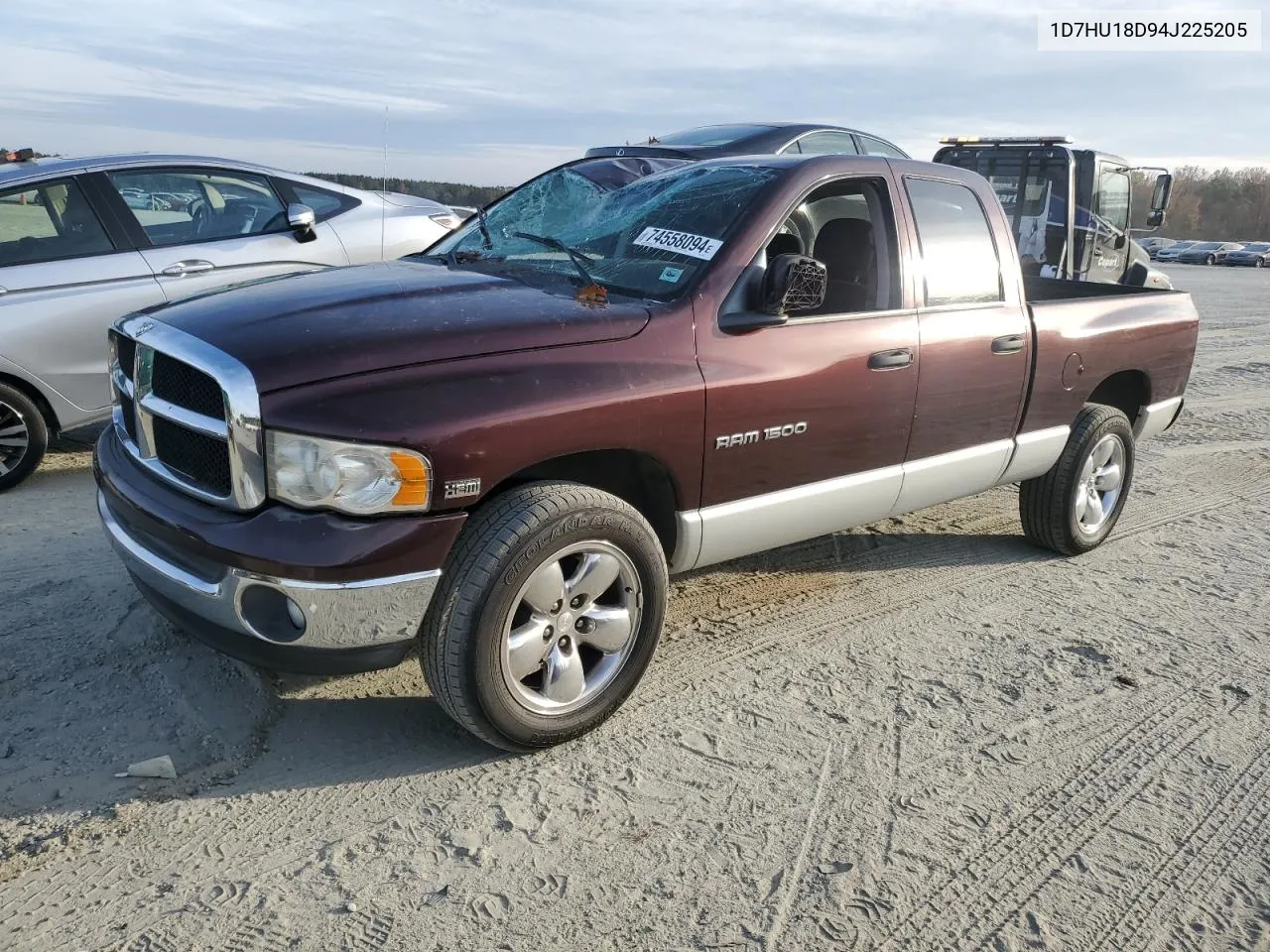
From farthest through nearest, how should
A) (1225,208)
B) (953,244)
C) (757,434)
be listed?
(1225,208)
(953,244)
(757,434)

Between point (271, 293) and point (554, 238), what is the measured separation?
1142 millimetres

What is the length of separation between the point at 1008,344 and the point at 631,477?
1.99m

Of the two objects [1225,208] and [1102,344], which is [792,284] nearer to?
[1102,344]

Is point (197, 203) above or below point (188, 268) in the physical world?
above

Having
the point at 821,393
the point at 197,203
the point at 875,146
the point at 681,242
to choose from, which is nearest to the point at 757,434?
the point at 821,393

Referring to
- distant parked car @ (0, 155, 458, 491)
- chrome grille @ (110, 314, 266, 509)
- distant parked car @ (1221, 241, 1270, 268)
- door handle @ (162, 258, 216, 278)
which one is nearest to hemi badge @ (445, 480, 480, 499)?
chrome grille @ (110, 314, 266, 509)

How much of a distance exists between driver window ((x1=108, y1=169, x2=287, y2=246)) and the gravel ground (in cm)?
217

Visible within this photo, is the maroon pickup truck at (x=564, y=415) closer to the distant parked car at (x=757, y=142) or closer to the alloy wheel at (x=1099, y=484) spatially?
the alloy wheel at (x=1099, y=484)

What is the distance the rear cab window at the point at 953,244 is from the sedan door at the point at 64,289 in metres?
4.13

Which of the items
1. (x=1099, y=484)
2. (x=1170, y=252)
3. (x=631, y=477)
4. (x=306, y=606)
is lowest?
(x=1170, y=252)

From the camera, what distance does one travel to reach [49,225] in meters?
5.45

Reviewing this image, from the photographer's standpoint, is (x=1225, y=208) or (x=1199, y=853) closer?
(x=1199, y=853)

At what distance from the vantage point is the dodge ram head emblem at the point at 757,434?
11.0ft

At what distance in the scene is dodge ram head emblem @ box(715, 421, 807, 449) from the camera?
335 centimetres
